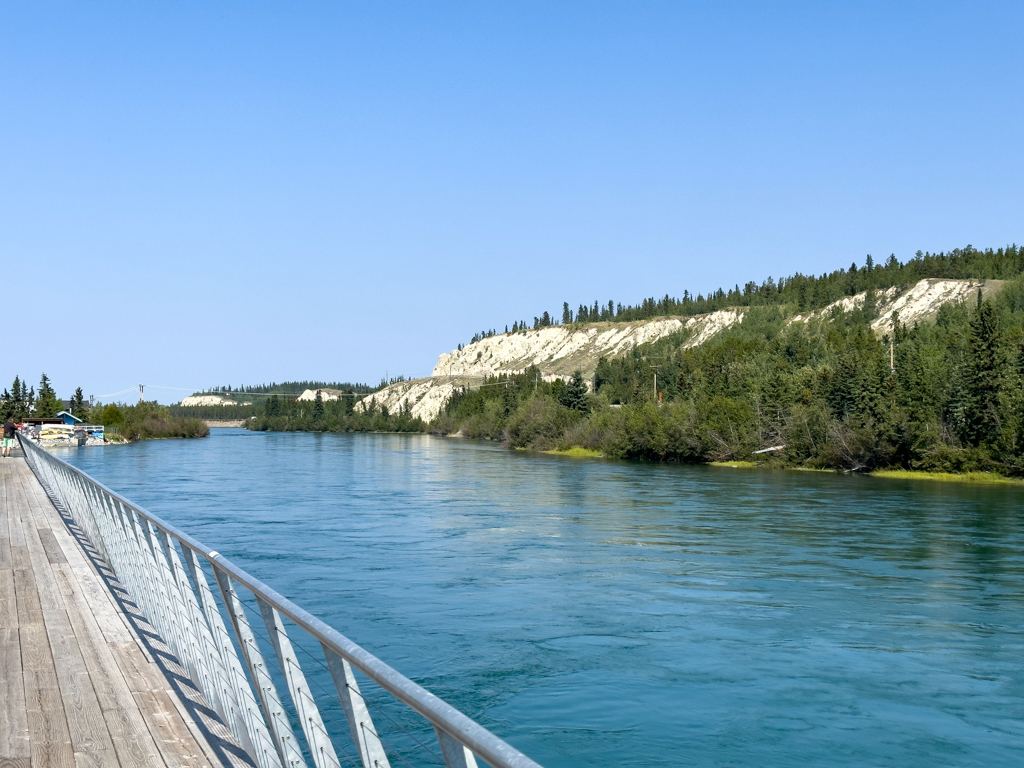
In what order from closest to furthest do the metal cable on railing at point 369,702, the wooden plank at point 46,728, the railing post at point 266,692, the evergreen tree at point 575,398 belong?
the metal cable on railing at point 369,702 → the railing post at point 266,692 → the wooden plank at point 46,728 → the evergreen tree at point 575,398

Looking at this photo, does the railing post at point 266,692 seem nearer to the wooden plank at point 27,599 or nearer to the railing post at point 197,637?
the railing post at point 197,637

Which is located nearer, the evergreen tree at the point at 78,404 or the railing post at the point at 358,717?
the railing post at the point at 358,717

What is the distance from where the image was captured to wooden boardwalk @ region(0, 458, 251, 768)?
520 cm

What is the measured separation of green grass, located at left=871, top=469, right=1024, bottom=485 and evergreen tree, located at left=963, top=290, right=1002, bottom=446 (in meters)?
3.04

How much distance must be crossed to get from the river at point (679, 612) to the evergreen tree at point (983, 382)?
56.8 feet

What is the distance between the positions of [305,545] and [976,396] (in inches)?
1918

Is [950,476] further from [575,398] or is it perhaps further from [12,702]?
[12,702]

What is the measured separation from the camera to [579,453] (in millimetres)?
92375

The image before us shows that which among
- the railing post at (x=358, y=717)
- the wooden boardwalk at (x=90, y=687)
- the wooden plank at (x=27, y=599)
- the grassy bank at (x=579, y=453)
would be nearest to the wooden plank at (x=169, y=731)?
the wooden boardwalk at (x=90, y=687)

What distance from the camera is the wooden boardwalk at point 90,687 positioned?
5.20 metres

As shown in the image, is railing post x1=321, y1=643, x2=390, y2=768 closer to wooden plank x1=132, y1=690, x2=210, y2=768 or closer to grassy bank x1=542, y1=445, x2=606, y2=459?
wooden plank x1=132, y1=690, x2=210, y2=768

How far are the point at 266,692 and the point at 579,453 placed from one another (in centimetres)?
8802

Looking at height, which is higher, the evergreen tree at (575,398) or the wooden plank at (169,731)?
the evergreen tree at (575,398)

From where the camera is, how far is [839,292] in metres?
189
